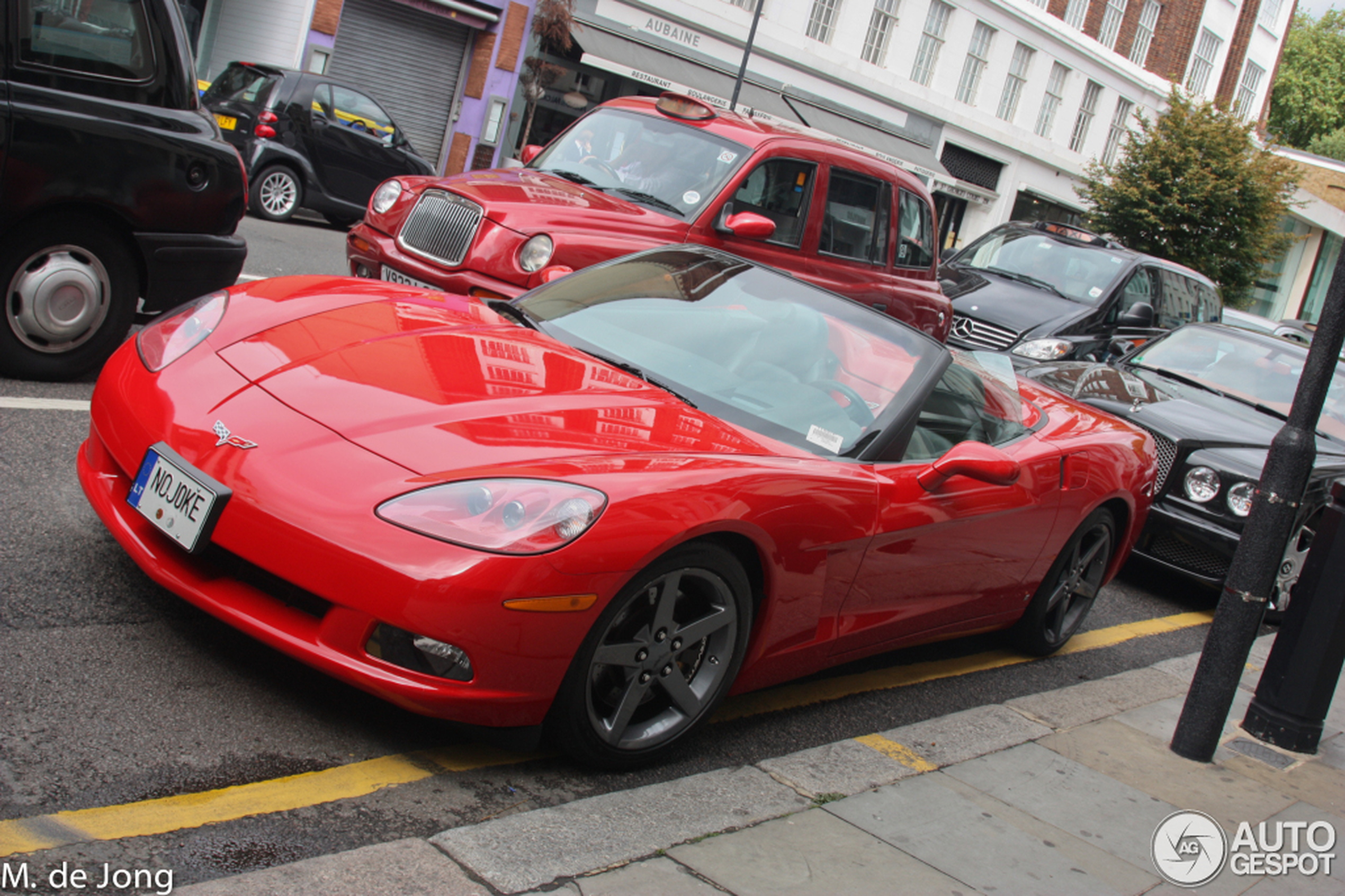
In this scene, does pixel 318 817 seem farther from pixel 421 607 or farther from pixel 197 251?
pixel 197 251

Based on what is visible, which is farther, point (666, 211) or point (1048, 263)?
point (1048, 263)

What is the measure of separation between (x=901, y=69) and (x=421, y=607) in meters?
29.6

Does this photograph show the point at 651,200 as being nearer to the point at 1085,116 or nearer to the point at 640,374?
the point at 640,374

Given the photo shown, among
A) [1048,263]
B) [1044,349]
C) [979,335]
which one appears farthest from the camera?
[1048,263]

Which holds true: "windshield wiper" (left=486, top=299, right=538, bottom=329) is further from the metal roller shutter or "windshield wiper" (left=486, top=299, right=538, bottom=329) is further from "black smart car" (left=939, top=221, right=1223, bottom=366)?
the metal roller shutter

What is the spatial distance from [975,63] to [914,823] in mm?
31814

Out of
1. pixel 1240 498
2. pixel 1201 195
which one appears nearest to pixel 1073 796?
pixel 1240 498

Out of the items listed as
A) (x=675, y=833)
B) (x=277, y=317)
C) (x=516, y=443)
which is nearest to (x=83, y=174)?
(x=277, y=317)

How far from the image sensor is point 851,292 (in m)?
8.47

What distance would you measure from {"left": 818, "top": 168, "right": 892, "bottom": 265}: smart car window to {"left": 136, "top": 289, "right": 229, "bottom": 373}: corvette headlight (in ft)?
16.7

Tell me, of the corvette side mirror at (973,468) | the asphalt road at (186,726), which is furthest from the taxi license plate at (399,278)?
the corvette side mirror at (973,468)

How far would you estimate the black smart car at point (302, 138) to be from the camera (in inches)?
534

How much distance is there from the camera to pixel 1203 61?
40.4 metres

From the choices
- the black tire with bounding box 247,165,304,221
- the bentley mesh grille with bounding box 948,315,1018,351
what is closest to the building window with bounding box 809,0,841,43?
the black tire with bounding box 247,165,304,221
